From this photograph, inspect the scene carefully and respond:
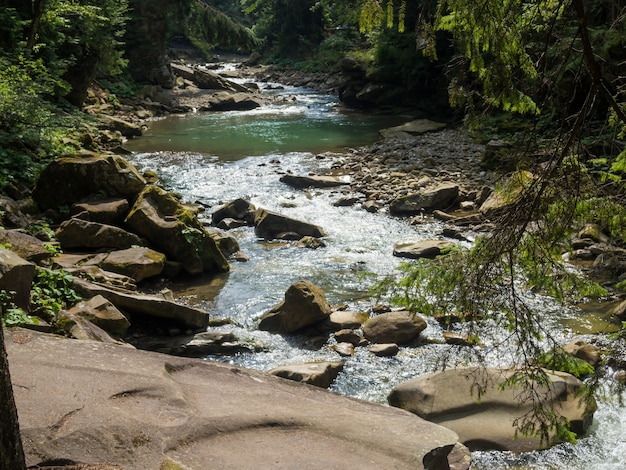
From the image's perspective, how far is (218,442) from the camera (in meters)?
4.32

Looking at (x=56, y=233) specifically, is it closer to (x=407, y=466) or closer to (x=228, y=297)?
(x=228, y=297)

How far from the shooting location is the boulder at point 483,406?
20.3 ft

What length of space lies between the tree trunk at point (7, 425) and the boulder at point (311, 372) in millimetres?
3885

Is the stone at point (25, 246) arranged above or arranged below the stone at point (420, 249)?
above

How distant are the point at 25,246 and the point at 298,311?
3.44 metres

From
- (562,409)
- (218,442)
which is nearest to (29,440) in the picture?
(218,442)

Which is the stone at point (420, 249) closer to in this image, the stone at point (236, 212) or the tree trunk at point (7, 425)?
the stone at point (236, 212)

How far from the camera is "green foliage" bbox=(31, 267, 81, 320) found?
267 inches

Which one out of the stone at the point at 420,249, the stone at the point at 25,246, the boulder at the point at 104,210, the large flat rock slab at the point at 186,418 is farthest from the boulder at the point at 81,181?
the large flat rock slab at the point at 186,418

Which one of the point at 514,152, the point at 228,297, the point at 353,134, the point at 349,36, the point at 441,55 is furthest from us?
the point at 349,36

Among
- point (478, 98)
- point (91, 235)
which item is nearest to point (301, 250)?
point (91, 235)

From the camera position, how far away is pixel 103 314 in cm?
752

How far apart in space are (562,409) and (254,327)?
4109 mm

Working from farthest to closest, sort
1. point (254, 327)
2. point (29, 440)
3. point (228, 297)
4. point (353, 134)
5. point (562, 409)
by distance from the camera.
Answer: point (353, 134)
point (228, 297)
point (254, 327)
point (562, 409)
point (29, 440)
